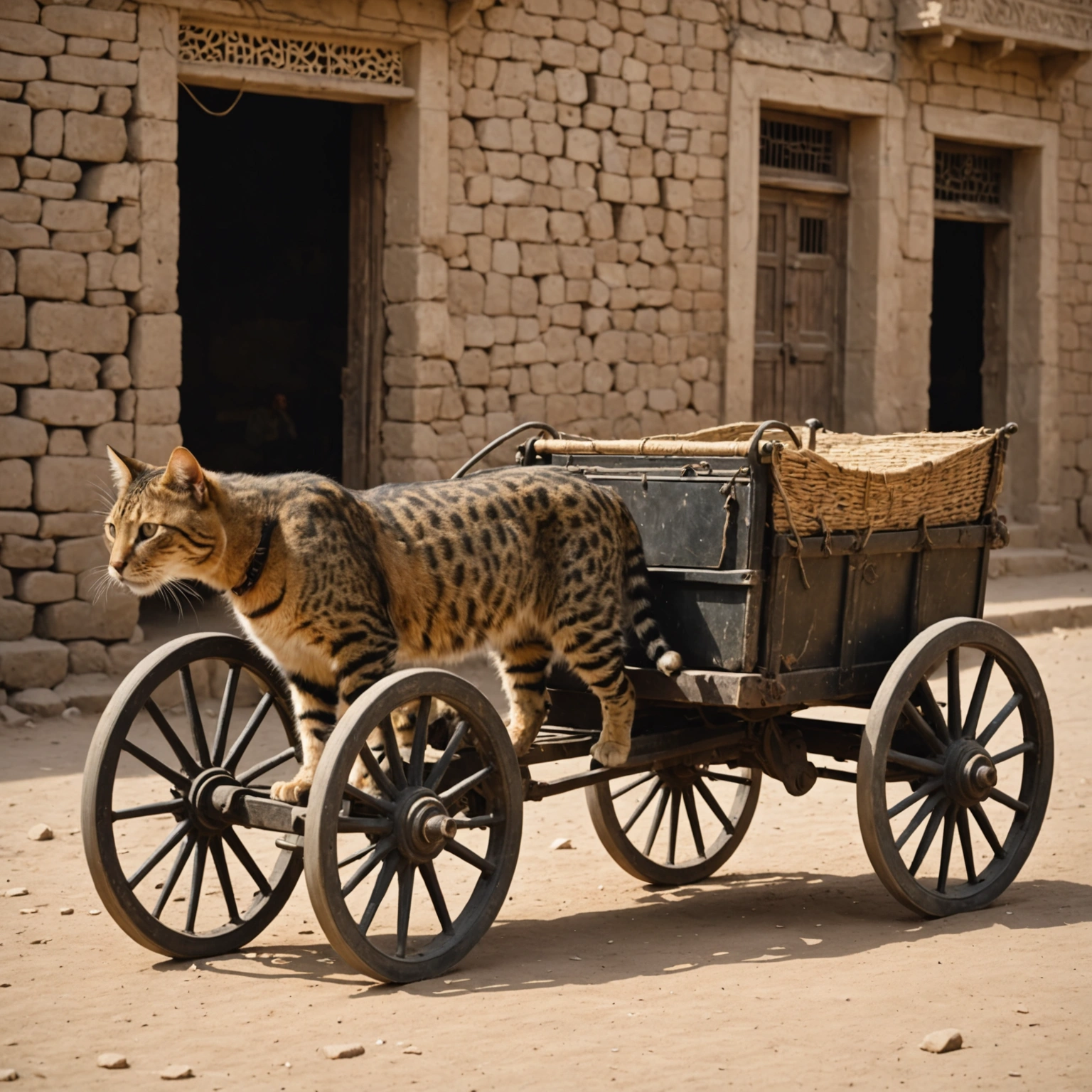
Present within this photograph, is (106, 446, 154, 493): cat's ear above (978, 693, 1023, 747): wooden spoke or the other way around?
above

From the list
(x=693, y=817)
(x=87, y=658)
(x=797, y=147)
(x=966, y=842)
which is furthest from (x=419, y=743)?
(x=797, y=147)

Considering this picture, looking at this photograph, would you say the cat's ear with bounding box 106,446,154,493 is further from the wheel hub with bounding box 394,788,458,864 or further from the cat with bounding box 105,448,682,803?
the wheel hub with bounding box 394,788,458,864

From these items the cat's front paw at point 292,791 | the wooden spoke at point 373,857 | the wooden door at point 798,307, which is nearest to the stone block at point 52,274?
the cat's front paw at point 292,791

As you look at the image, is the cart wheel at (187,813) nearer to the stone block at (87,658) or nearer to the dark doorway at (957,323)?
the stone block at (87,658)

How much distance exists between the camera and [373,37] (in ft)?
32.5

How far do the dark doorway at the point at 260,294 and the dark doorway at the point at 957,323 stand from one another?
6.12 meters

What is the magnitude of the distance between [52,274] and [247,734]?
15.4 ft

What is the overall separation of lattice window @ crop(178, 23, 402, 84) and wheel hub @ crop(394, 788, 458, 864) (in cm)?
619

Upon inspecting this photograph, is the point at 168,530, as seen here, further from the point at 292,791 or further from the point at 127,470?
the point at 292,791

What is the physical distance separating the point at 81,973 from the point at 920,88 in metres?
10.6

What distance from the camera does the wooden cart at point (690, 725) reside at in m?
4.48

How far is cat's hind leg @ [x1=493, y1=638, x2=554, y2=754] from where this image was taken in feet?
17.4

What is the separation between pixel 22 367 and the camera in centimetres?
873

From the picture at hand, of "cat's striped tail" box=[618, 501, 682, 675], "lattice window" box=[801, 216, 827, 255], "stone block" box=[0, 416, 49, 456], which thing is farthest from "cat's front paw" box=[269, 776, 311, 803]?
"lattice window" box=[801, 216, 827, 255]
